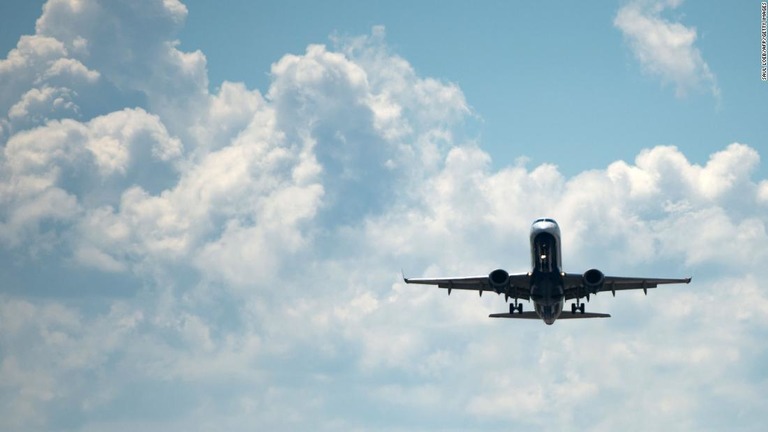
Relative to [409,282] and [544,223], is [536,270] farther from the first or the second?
[409,282]

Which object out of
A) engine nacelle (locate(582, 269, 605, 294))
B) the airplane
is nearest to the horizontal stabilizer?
the airplane

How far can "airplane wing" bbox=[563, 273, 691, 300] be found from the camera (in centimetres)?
9051

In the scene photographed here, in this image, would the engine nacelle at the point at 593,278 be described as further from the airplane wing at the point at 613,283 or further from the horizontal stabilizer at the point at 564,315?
the horizontal stabilizer at the point at 564,315

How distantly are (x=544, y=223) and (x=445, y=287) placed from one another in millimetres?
12778

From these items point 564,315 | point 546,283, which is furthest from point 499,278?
point 564,315

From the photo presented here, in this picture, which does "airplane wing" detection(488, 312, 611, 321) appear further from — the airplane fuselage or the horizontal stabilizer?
the airplane fuselage

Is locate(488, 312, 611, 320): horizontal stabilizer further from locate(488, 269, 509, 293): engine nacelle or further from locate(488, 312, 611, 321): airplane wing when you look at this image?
locate(488, 269, 509, 293): engine nacelle

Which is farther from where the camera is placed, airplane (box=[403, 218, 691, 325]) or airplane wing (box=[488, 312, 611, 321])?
airplane wing (box=[488, 312, 611, 321])

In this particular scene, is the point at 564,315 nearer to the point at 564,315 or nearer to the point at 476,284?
the point at 564,315

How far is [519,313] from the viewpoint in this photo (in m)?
95.9

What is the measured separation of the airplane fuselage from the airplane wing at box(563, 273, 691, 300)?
1386mm

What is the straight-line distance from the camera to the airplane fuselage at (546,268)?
85.6m

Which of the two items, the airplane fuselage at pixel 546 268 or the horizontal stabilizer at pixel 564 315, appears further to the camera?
the horizontal stabilizer at pixel 564 315

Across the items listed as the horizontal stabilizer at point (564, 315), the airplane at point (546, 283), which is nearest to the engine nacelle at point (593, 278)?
the airplane at point (546, 283)
